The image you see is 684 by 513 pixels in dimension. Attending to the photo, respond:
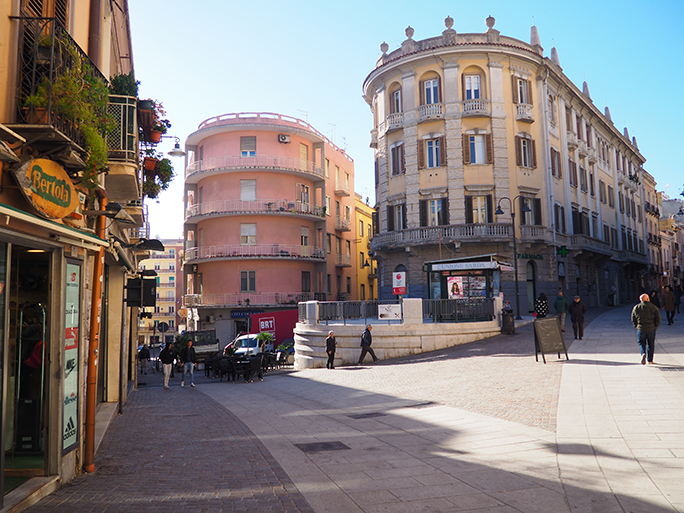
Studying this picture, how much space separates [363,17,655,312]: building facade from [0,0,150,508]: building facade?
25.7m

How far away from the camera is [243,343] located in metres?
28.8

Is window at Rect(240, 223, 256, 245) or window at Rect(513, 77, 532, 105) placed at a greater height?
window at Rect(513, 77, 532, 105)

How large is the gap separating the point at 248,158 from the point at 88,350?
32.4 metres

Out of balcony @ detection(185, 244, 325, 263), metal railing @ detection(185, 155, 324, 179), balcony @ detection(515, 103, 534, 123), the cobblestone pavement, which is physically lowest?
the cobblestone pavement

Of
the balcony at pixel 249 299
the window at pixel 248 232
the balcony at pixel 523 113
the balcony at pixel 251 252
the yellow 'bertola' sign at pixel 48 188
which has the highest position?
the balcony at pixel 523 113

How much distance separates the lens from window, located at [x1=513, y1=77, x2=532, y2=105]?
1314 inches

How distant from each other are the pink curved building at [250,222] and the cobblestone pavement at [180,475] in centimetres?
2743

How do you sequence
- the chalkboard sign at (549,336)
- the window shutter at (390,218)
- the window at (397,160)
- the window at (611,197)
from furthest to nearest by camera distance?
1. the window at (611,197)
2. the window shutter at (390,218)
3. the window at (397,160)
4. the chalkboard sign at (549,336)

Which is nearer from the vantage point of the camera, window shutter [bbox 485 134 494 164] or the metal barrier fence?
the metal barrier fence

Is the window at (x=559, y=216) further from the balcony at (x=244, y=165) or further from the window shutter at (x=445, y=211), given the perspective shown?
the balcony at (x=244, y=165)

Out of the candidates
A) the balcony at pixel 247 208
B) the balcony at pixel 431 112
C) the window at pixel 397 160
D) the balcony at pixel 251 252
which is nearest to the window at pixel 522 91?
the balcony at pixel 431 112

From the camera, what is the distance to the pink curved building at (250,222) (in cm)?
3828

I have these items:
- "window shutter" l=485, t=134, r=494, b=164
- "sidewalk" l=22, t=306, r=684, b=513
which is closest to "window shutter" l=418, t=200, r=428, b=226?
"window shutter" l=485, t=134, r=494, b=164

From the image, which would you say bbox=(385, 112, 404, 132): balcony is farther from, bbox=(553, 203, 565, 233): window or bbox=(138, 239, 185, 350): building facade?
bbox=(138, 239, 185, 350): building facade
